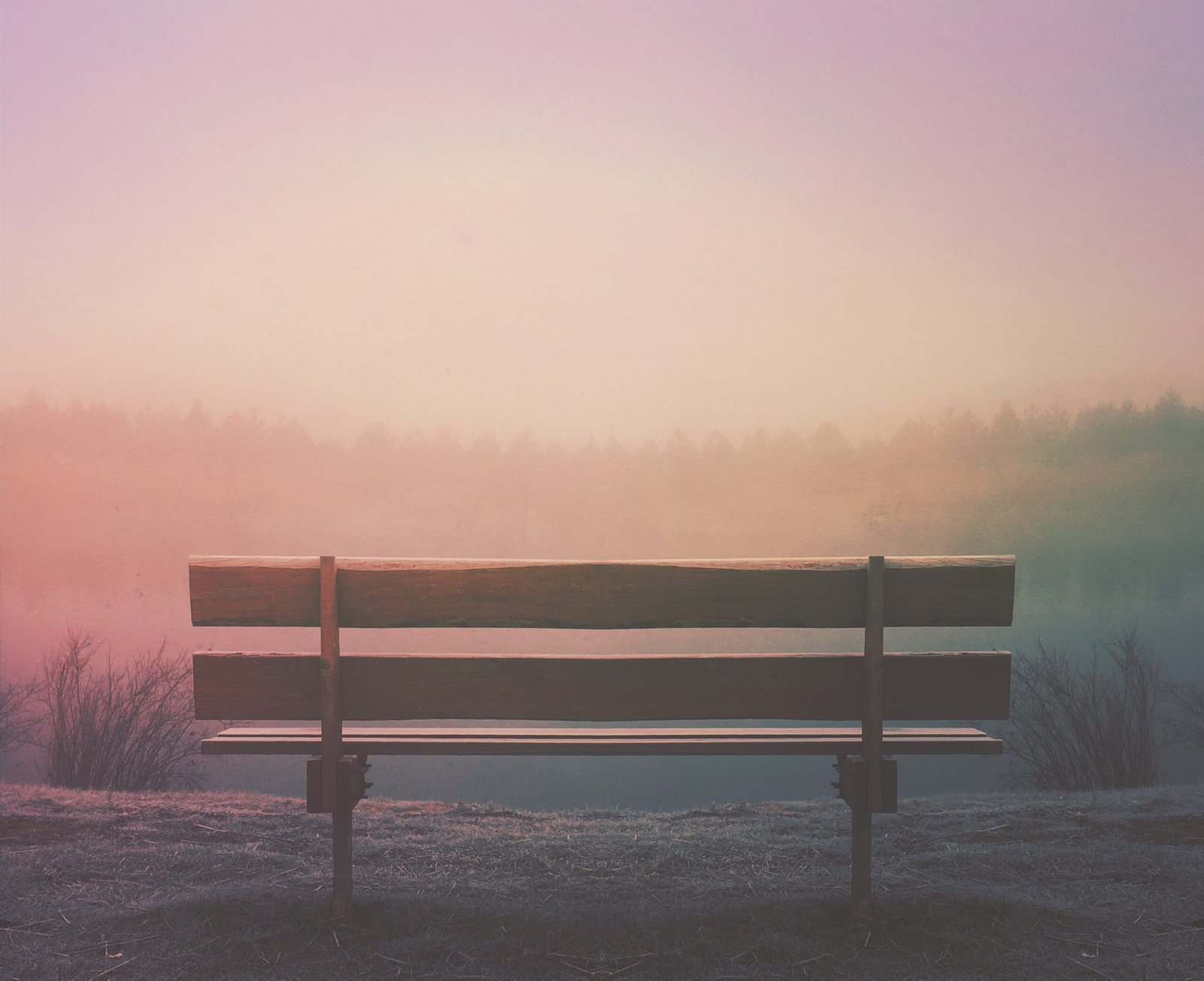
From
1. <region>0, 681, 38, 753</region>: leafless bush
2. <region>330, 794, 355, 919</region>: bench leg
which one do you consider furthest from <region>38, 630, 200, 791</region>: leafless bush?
<region>330, 794, 355, 919</region>: bench leg

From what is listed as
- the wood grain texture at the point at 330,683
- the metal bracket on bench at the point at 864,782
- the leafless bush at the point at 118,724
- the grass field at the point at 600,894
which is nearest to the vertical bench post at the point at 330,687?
the wood grain texture at the point at 330,683

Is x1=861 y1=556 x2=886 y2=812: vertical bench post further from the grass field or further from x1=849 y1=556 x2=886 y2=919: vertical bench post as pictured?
the grass field

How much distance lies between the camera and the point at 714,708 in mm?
2582

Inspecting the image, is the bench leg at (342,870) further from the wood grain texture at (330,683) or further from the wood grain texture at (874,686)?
the wood grain texture at (874,686)

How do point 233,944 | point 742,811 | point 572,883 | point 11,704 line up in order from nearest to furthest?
point 233,944, point 572,883, point 742,811, point 11,704

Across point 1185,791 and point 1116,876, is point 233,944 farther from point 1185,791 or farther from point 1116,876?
point 1185,791

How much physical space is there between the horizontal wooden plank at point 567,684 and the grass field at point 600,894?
Result: 0.64m

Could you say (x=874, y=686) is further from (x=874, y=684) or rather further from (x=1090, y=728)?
(x=1090, y=728)

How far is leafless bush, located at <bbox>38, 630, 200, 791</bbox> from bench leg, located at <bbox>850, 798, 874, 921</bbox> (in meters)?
5.68

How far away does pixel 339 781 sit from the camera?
8.54ft

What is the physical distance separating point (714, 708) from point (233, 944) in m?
1.51

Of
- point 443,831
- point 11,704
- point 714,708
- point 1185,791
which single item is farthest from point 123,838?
point 1185,791

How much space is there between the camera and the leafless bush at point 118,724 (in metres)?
6.72

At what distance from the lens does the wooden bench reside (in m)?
2.51
